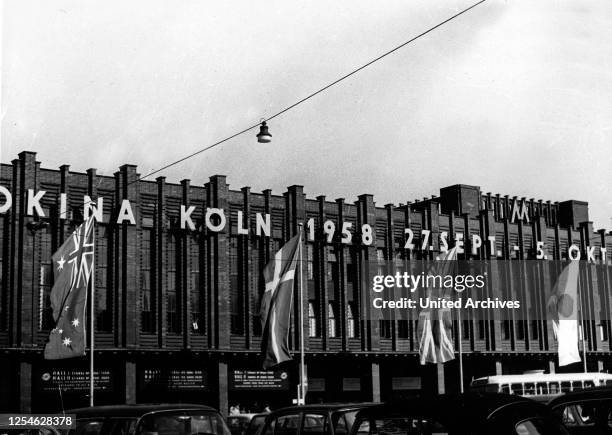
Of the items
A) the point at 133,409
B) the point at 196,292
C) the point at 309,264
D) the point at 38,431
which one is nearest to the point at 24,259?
the point at 196,292

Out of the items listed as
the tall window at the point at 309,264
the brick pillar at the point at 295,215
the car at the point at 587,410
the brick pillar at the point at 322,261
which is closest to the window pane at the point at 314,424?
the car at the point at 587,410

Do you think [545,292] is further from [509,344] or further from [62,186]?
[62,186]

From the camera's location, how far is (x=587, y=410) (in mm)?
11875

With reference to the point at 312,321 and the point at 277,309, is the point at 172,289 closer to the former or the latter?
the point at 312,321

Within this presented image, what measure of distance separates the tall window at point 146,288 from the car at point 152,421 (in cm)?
2821

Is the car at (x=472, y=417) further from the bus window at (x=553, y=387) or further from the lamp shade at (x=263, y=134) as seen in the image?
the bus window at (x=553, y=387)

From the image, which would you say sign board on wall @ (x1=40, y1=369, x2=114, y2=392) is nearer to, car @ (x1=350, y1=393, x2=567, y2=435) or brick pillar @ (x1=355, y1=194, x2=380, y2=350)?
brick pillar @ (x1=355, y1=194, x2=380, y2=350)

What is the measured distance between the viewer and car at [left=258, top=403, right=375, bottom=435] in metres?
14.8

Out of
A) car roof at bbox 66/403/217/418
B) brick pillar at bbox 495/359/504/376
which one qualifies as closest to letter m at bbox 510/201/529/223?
brick pillar at bbox 495/359/504/376

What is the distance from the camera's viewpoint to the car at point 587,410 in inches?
457

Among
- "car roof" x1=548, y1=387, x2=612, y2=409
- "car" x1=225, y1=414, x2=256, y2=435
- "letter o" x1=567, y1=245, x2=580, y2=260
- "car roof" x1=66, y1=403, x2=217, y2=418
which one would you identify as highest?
"letter o" x1=567, y1=245, x2=580, y2=260

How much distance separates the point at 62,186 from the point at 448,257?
19147 mm

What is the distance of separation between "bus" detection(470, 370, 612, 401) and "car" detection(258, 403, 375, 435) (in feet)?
98.1

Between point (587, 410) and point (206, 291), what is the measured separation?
34.1 meters
